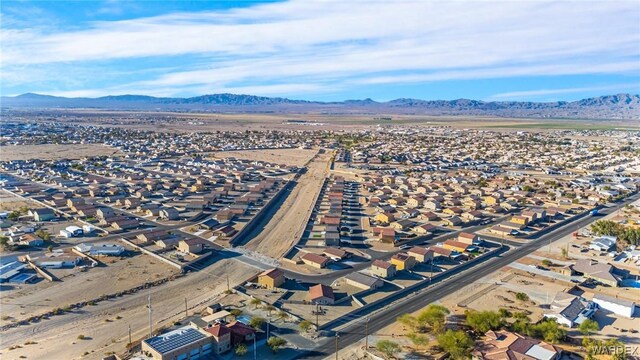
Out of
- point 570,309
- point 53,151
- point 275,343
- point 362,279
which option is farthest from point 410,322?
point 53,151

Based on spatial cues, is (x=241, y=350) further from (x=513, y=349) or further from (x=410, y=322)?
(x=513, y=349)

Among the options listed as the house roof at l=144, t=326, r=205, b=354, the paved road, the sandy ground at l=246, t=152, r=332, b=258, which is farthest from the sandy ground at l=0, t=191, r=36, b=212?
the paved road

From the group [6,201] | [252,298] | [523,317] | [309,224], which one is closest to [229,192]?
[309,224]

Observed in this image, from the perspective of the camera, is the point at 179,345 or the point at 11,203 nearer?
the point at 179,345

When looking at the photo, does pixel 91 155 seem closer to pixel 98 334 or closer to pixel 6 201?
pixel 6 201

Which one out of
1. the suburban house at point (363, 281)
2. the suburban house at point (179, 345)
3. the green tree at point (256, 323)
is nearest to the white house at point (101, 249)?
the suburban house at point (179, 345)

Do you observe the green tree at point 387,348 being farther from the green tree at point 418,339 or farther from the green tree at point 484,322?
the green tree at point 484,322

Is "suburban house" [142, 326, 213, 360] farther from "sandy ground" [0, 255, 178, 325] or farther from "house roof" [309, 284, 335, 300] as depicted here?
"sandy ground" [0, 255, 178, 325]
